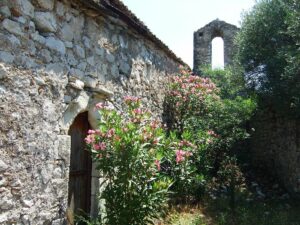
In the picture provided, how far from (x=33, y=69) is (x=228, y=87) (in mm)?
8298

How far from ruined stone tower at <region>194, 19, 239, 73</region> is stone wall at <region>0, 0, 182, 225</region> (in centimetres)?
934

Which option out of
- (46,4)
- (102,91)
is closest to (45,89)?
(46,4)

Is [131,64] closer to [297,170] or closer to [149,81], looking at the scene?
[149,81]

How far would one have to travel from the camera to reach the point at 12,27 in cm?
372

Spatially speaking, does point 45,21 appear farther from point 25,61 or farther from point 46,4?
point 25,61

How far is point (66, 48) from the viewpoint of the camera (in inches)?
181

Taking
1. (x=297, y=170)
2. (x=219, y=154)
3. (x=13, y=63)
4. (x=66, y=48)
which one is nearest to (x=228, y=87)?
(x=219, y=154)

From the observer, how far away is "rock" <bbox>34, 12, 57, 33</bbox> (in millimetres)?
4113

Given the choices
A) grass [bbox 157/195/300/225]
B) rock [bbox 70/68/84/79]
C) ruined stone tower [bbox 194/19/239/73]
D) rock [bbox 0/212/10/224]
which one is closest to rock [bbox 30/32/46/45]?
rock [bbox 70/68/84/79]

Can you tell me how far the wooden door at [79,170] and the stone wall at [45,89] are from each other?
0.28 m

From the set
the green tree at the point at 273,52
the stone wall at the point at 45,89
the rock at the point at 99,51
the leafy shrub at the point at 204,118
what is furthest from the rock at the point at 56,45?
the green tree at the point at 273,52

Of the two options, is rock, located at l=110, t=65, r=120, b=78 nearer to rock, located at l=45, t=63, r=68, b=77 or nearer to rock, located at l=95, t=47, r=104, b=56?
rock, located at l=95, t=47, r=104, b=56

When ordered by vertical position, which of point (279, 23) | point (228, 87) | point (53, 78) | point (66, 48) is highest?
point (279, 23)

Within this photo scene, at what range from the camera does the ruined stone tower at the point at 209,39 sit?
573 inches
